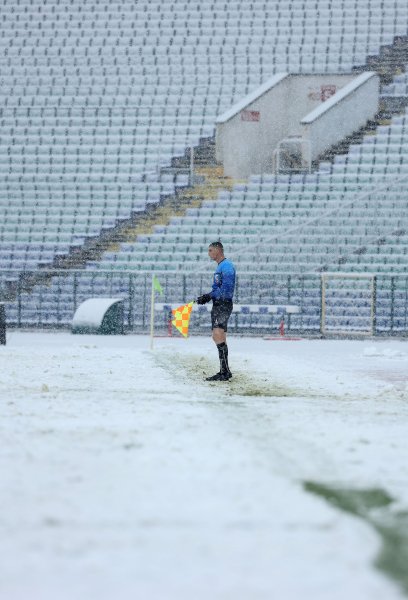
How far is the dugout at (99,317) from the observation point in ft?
89.9

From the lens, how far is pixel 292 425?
1023cm

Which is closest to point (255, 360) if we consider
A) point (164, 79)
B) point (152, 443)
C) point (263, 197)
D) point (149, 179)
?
point (152, 443)

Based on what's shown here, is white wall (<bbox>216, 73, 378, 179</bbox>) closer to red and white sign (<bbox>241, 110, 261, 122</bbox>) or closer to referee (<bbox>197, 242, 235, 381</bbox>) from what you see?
red and white sign (<bbox>241, 110, 261, 122</bbox>)

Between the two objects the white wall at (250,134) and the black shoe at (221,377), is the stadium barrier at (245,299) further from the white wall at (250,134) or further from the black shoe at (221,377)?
the black shoe at (221,377)

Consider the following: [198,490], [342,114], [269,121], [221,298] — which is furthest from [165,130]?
[198,490]

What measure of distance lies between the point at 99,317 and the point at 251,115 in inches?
361

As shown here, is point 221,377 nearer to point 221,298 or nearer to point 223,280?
point 221,298

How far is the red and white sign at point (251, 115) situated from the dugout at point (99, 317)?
26.7 feet

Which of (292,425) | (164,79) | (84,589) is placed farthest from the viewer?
(164,79)

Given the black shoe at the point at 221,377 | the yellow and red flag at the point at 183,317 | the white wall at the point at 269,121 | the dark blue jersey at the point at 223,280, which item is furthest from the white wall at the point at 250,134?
the black shoe at the point at 221,377

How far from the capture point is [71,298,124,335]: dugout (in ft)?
89.9

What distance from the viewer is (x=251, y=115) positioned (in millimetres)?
34156

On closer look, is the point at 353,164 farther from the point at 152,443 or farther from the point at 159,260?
the point at 152,443

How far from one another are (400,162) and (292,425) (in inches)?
883
